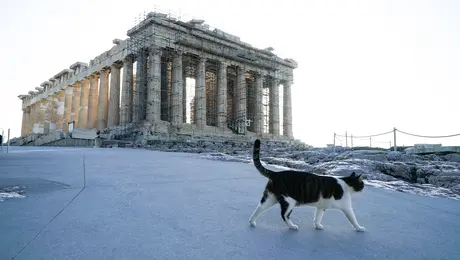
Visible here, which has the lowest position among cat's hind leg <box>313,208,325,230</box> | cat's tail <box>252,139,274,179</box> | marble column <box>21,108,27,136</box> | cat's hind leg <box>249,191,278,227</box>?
cat's hind leg <box>313,208,325,230</box>

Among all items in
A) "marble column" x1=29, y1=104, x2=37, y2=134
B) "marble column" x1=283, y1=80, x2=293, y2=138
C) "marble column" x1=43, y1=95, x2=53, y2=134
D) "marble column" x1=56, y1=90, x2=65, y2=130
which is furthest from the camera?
"marble column" x1=29, y1=104, x2=37, y2=134

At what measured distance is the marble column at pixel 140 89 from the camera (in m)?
28.3

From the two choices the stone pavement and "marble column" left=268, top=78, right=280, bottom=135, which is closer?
the stone pavement

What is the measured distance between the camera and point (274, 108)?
38.8 metres

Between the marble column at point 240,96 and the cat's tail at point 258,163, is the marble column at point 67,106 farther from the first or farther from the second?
the cat's tail at point 258,163

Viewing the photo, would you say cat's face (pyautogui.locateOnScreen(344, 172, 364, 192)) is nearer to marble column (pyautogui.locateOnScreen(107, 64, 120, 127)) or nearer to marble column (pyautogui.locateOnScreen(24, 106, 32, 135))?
marble column (pyautogui.locateOnScreen(107, 64, 120, 127))

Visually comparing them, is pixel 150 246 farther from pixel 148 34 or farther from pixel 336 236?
pixel 148 34

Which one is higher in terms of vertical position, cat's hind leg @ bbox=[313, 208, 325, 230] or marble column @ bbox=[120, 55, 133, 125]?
marble column @ bbox=[120, 55, 133, 125]

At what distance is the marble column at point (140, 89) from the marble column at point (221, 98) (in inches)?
311

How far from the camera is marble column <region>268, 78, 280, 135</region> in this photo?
38372mm

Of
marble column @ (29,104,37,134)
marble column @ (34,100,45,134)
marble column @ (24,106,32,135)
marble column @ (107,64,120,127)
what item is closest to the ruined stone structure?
marble column @ (107,64,120,127)

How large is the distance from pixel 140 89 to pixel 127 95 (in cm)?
168

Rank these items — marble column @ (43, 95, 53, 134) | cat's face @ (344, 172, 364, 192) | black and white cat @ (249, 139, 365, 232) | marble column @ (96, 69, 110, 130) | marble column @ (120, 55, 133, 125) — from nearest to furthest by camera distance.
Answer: black and white cat @ (249, 139, 365, 232), cat's face @ (344, 172, 364, 192), marble column @ (120, 55, 133, 125), marble column @ (96, 69, 110, 130), marble column @ (43, 95, 53, 134)

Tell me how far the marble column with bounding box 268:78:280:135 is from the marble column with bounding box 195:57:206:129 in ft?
37.0
